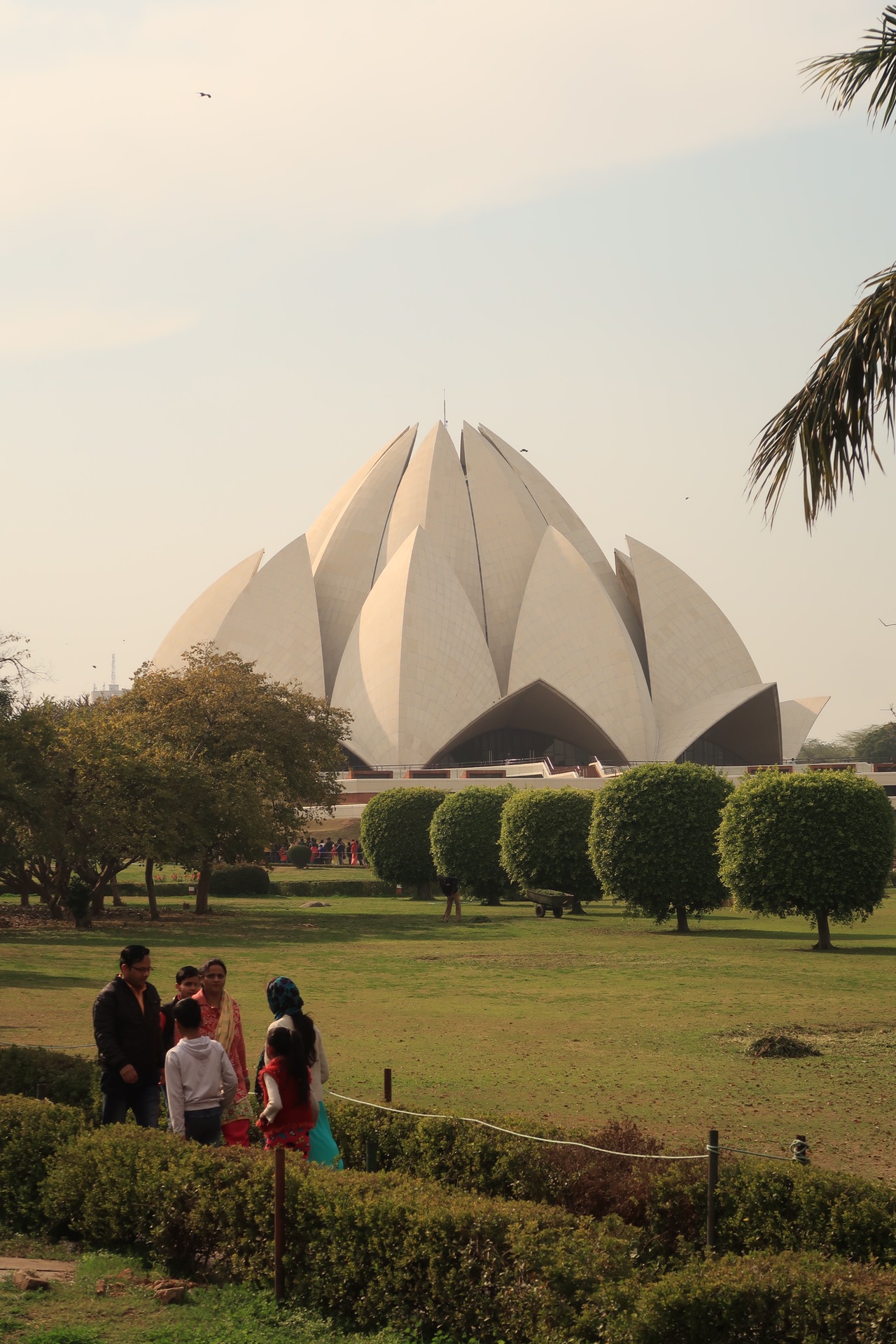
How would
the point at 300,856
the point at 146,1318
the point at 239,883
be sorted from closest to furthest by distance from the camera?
the point at 146,1318 → the point at 239,883 → the point at 300,856

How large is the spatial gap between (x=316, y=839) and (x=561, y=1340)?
33.0 meters

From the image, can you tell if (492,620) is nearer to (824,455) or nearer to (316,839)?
(316,839)

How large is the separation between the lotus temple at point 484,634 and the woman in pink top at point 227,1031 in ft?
107

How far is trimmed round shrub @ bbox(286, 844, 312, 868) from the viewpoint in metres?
34.2

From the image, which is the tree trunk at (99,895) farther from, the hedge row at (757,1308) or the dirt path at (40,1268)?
the hedge row at (757,1308)

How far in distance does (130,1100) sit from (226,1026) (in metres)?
0.58

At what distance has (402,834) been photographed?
25141 mm

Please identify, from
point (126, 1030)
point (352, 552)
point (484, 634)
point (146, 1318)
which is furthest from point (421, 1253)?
point (352, 552)

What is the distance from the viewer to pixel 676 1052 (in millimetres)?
8914

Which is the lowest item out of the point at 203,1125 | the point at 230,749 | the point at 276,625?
the point at 203,1125

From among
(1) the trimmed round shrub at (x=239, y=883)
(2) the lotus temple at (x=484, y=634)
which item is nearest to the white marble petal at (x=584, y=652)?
(2) the lotus temple at (x=484, y=634)

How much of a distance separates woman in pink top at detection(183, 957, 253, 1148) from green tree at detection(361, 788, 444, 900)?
63.9ft

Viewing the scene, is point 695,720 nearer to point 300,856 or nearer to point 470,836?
point 300,856

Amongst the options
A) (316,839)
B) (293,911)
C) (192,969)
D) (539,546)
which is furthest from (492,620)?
(192,969)
